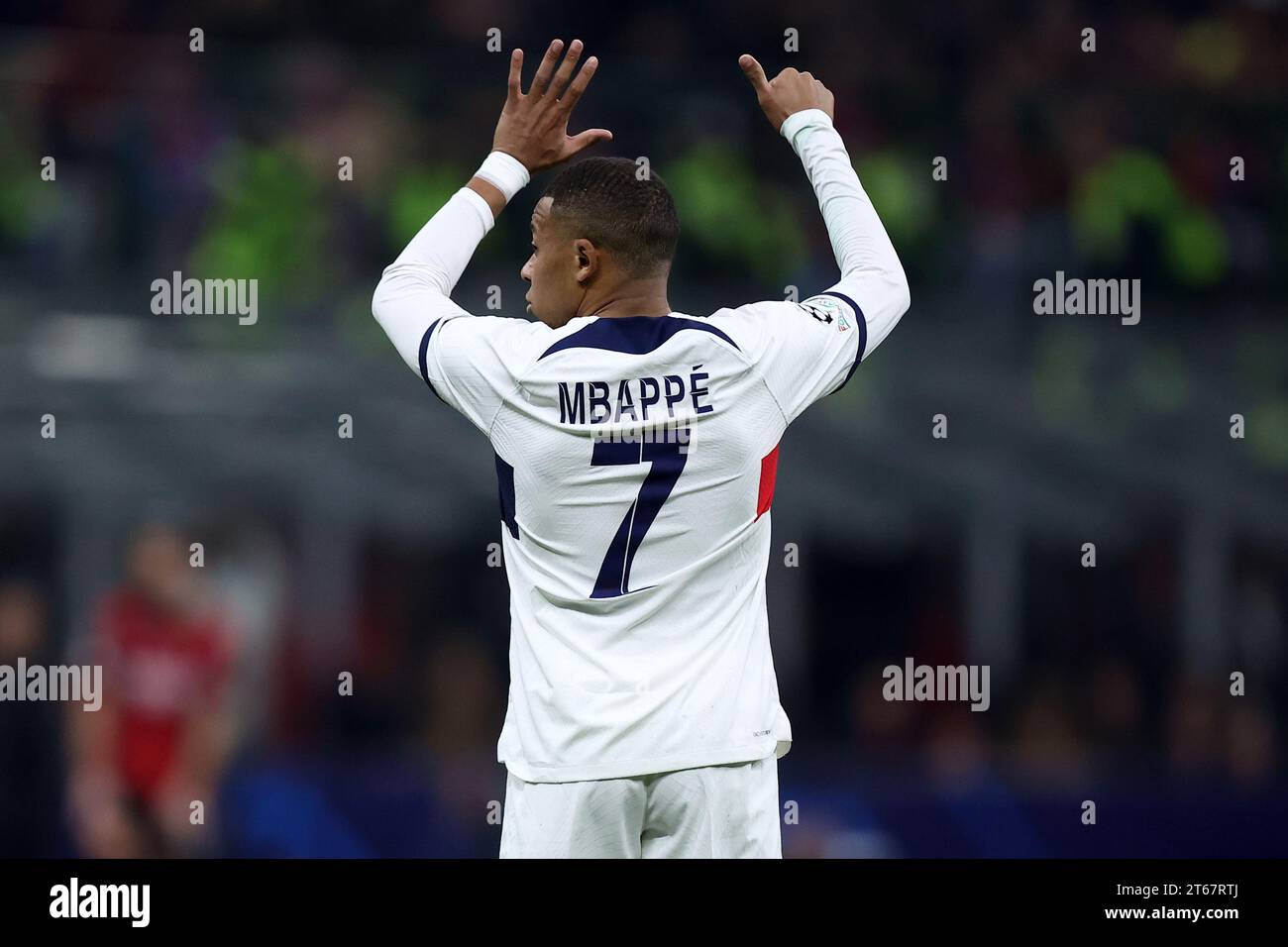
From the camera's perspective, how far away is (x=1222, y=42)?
1220 cm

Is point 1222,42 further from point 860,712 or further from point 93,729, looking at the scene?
point 93,729

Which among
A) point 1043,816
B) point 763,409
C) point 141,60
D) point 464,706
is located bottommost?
point 1043,816

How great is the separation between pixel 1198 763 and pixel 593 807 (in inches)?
251

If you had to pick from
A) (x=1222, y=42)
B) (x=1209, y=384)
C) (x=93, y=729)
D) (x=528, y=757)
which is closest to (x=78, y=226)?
(x=93, y=729)

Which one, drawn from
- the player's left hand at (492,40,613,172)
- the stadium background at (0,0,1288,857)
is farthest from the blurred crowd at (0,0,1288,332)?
the player's left hand at (492,40,613,172)

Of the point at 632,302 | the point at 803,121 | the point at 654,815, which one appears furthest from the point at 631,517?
the point at 803,121

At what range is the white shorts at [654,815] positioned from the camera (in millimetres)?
3273

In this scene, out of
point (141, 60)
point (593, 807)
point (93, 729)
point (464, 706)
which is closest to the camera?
point (593, 807)

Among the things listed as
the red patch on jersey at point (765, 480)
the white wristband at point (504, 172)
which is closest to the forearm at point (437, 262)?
the white wristband at point (504, 172)

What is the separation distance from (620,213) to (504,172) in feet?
1.38

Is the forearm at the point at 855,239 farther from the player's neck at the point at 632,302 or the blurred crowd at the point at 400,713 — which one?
the blurred crowd at the point at 400,713

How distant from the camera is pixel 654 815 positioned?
331 centimetres

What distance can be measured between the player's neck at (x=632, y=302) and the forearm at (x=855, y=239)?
14.9 inches

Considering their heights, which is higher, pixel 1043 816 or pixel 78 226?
pixel 78 226
